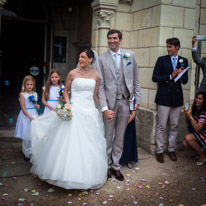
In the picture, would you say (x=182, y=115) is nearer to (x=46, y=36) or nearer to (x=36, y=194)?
(x=36, y=194)

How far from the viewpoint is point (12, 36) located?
30.3 ft

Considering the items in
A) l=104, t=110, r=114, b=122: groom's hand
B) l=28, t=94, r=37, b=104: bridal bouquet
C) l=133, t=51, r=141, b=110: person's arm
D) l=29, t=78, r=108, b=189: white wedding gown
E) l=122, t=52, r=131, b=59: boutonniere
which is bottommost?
l=29, t=78, r=108, b=189: white wedding gown

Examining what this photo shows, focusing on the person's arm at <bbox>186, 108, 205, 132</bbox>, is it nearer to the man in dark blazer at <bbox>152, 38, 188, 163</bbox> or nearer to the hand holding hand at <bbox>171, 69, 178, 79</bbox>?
the man in dark blazer at <bbox>152, 38, 188, 163</bbox>

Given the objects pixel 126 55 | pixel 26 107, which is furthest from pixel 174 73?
pixel 26 107

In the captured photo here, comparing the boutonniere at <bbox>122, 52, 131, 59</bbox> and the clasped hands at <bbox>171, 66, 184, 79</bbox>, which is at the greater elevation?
the boutonniere at <bbox>122, 52, 131, 59</bbox>

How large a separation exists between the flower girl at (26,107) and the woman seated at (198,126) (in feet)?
8.69

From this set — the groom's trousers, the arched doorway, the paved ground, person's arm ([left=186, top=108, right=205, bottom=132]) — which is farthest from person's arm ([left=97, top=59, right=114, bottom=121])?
the arched doorway

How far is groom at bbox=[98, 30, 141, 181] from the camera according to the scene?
12.9 feet

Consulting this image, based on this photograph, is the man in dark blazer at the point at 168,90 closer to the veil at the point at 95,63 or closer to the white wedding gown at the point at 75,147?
the veil at the point at 95,63

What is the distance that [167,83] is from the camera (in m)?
Result: 4.82

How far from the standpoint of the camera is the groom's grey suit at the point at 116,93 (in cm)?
397

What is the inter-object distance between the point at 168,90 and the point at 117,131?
1294mm

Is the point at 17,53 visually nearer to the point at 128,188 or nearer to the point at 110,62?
the point at 110,62

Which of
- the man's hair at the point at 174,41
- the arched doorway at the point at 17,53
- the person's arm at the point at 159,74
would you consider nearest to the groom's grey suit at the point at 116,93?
the person's arm at the point at 159,74
